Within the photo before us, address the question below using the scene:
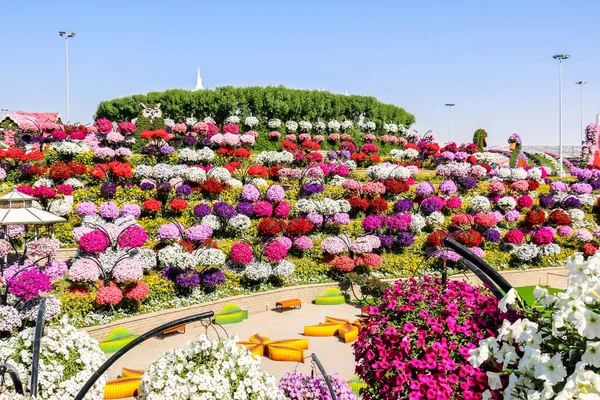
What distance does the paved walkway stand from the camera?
11938 mm

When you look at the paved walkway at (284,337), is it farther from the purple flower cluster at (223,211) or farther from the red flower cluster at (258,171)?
the red flower cluster at (258,171)

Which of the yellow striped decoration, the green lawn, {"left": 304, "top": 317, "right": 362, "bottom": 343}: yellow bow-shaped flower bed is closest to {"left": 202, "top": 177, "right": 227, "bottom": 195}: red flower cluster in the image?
{"left": 304, "top": 317, "right": 362, "bottom": 343}: yellow bow-shaped flower bed

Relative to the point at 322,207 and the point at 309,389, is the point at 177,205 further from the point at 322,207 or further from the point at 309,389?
the point at 309,389

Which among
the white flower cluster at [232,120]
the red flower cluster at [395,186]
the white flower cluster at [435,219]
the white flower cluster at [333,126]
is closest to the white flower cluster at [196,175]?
the red flower cluster at [395,186]

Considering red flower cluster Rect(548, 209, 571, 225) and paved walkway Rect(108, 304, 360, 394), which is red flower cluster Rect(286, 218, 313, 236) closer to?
paved walkway Rect(108, 304, 360, 394)

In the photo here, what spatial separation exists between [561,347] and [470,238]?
1812 centimetres

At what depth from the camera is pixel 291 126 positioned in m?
35.3

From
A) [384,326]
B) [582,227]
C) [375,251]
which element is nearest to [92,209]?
[375,251]

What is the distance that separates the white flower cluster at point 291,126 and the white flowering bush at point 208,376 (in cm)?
2973

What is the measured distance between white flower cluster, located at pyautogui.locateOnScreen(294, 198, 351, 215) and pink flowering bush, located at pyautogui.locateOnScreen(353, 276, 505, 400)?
15201mm

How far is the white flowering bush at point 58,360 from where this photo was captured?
274 inches

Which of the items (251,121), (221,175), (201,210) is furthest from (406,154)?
(201,210)

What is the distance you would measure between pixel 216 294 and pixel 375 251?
22.9 feet

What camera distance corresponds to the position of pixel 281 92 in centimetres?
3597
